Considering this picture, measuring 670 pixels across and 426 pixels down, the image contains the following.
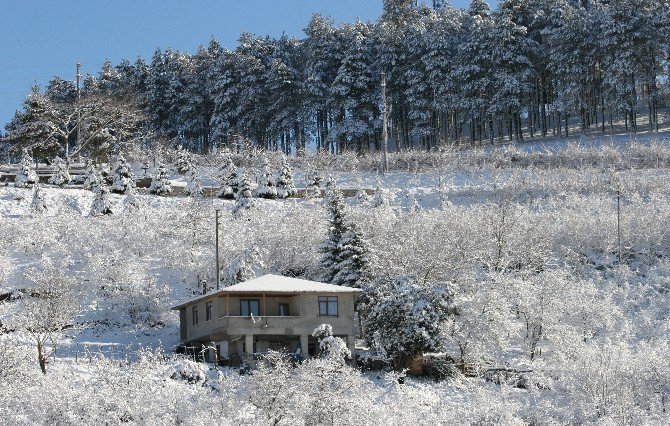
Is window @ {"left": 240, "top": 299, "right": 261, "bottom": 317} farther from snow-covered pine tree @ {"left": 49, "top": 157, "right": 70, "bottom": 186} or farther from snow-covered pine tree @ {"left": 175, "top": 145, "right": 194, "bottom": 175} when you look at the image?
snow-covered pine tree @ {"left": 175, "top": 145, "right": 194, "bottom": 175}

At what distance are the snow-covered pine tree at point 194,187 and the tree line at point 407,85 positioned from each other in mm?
13719

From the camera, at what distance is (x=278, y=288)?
151 ft

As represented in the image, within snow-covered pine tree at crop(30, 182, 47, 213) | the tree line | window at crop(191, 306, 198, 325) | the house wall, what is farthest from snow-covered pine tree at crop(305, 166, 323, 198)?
the house wall

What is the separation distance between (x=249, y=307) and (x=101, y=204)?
18759mm

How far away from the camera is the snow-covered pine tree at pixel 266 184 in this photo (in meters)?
69.0

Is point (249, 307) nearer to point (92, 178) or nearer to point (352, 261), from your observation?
point (352, 261)

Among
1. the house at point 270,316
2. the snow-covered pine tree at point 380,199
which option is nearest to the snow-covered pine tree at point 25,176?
the snow-covered pine tree at point 380,199

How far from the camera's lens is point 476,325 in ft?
156

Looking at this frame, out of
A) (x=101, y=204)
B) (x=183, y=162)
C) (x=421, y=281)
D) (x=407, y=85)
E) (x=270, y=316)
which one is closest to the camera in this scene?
(x=270, y=316)

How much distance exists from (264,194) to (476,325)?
25474 millimetres

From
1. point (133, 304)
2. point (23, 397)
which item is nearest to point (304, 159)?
point (133, 304)

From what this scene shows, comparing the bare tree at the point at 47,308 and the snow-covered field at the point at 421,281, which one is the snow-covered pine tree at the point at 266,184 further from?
the bare tree at the point at 47,308

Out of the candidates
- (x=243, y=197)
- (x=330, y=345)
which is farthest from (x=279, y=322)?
(x=243, y=197)

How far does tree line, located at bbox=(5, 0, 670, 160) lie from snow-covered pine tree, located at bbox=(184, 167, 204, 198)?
13.7 metres
